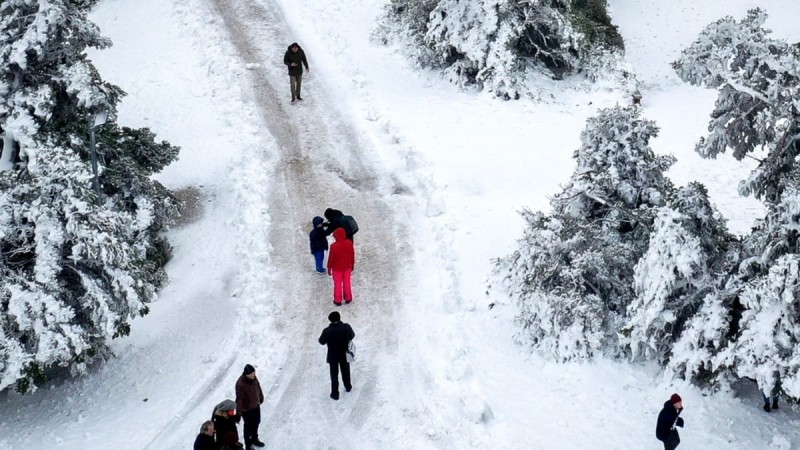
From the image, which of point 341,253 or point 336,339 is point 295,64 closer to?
point 341,253

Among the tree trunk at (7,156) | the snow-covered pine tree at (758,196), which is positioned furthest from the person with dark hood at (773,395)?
the tree trunk at (7,156)

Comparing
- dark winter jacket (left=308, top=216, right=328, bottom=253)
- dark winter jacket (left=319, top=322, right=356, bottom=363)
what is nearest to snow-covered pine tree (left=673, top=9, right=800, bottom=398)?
dark winter jacket (left=319, top=322, right=356, bottom=363)

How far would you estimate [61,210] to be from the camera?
477 inches

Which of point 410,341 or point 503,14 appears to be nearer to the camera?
point 410,341

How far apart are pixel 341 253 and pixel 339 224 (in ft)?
4.00

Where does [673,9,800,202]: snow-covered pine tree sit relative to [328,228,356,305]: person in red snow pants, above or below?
above

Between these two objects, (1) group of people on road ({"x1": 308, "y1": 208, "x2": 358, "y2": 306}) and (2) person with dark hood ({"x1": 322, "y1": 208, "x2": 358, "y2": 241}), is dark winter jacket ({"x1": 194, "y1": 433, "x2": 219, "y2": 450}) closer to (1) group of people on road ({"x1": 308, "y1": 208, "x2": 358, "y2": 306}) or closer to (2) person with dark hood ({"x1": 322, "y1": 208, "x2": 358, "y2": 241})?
(1) group of people on road ({"x1": 308, "y1": 208, "x2": 358, "y2": 306})

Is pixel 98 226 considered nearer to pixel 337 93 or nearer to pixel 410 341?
pixel 410 341

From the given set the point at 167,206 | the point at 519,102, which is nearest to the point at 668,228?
the point at 167,206

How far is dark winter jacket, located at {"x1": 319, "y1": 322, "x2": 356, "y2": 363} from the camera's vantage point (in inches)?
428

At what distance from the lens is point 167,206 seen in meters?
15.6

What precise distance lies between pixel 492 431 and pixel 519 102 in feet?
38.9

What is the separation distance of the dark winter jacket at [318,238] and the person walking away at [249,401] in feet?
12.6

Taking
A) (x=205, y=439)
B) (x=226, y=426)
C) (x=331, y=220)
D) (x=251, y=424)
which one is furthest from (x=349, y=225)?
(x=205, y=439)
